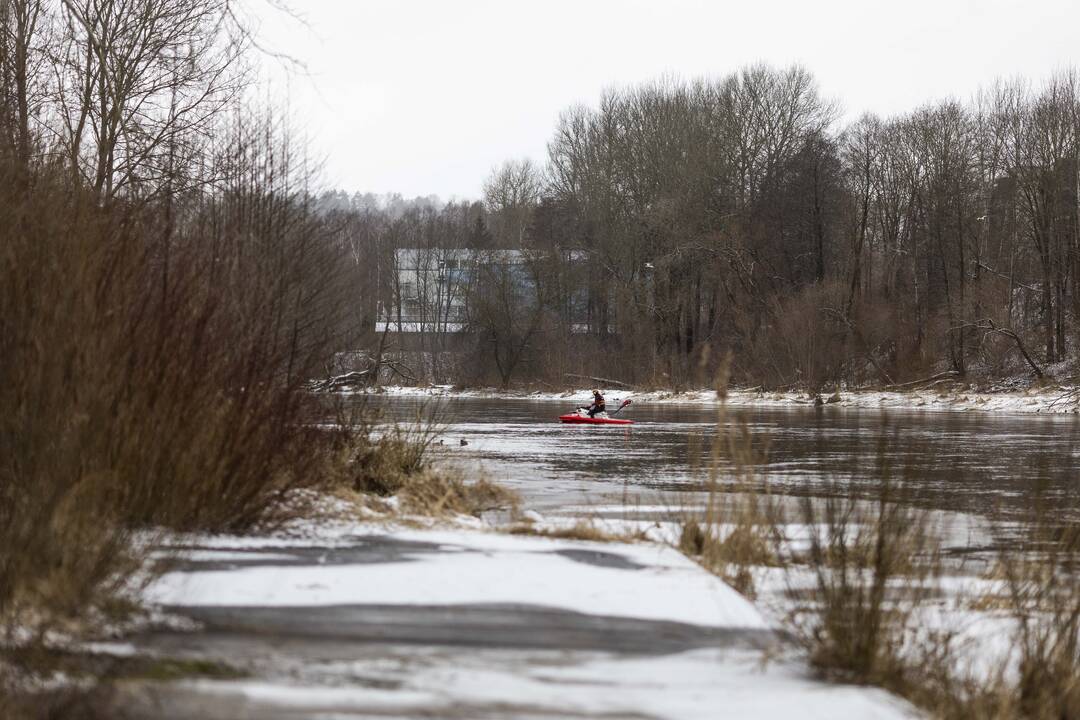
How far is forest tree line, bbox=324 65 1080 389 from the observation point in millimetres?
41844

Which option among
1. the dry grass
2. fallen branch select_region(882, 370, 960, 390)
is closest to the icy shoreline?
fallen branch select_region(882, 370, 960, 390)

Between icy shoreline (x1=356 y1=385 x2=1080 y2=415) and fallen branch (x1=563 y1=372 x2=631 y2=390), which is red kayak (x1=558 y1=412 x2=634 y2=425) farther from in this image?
fallen branch (x1=563 y1=372 x2=631 y2=390)

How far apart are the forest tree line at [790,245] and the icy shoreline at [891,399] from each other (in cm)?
123

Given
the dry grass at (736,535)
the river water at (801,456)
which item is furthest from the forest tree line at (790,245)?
→ the dry grass at (736,535)

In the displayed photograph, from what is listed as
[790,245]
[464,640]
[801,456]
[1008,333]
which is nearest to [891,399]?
[1008,333]

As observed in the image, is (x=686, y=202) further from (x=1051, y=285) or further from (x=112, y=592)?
(x=112, y=592)

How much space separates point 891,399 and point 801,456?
77.6ft

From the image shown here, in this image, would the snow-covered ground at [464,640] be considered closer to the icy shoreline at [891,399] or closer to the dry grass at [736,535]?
the dry grass at [736,535]

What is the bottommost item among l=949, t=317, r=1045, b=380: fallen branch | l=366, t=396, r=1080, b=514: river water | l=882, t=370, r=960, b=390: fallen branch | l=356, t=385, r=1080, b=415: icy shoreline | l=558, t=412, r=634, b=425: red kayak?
l=366, t=396, r=1080, b=514: river water

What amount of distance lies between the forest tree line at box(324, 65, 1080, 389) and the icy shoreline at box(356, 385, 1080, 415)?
4.05 feet

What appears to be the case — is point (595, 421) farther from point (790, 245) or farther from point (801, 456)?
point (790, 245)

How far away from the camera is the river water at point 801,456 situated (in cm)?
1151

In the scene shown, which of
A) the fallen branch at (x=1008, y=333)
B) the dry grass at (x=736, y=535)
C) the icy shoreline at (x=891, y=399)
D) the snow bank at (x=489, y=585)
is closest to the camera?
the snow bank at (x=489, y=585)

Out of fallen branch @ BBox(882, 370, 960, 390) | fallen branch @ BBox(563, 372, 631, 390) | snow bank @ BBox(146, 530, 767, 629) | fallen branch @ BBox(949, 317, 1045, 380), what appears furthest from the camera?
fallen branch @ BBox(563, 372, 631, 390)
